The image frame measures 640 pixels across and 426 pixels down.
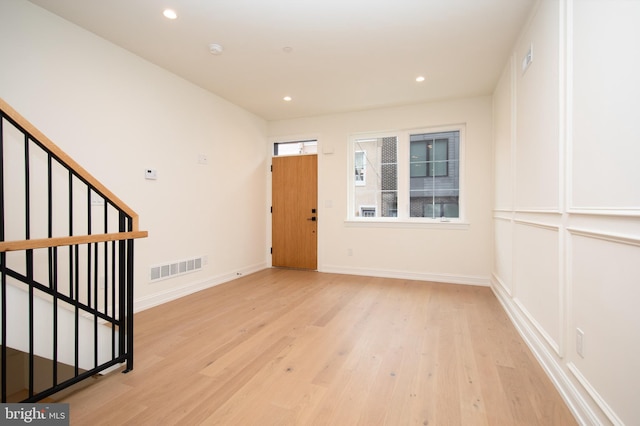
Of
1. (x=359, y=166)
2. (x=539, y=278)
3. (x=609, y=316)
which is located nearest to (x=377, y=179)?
(x=359, y=166)

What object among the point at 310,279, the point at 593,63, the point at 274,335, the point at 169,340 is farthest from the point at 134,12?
the point at 310,279

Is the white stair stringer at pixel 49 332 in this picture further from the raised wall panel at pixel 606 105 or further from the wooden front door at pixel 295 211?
the wooden front door at pixel 295 211

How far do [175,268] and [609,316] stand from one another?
3.81m

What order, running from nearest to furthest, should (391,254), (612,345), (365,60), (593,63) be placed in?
(612,345), (593,63), (365,60), (391,254)

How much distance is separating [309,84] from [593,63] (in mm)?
2929

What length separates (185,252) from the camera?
368cm

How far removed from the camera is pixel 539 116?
2178 mm

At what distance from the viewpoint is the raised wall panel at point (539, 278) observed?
190cm

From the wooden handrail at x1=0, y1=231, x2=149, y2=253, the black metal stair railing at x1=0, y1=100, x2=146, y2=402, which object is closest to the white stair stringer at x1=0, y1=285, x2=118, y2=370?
the black metal stair railing at x1=0, y1=100, x2=146, y2=402

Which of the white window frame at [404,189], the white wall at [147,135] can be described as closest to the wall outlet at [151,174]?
the white wall at [147,135]

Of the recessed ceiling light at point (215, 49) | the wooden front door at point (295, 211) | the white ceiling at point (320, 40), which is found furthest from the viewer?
the wooden front door at point (295, 211)

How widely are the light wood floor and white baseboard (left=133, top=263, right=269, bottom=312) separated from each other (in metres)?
0.13

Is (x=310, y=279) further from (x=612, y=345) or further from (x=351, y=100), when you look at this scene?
(x=612, y=345)

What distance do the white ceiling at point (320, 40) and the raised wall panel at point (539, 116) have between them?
1.16 ft
